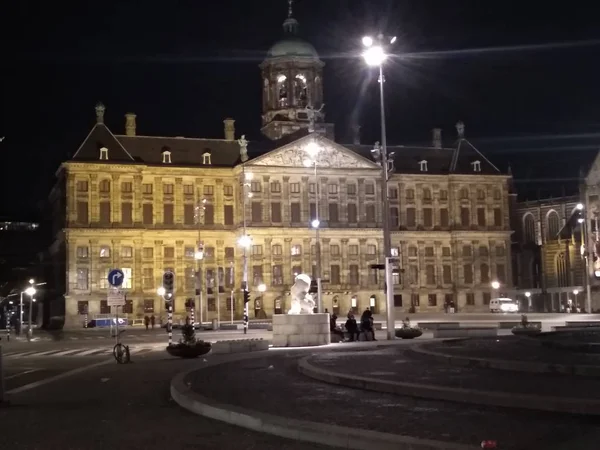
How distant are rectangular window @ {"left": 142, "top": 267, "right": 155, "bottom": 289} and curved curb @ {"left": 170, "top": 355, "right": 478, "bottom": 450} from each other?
70528 mm

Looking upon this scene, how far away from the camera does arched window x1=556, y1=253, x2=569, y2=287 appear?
95119mm

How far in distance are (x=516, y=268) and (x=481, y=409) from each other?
97.5m

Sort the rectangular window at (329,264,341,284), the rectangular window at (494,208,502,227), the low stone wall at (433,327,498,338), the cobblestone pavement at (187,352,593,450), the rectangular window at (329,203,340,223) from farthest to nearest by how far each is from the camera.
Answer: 1. the rectangular window at (494,208,502,227)
2. the rectangular window at (329,203,340,223)
3. the rectangular window at (329,264,341,284)
4. the low stone wall at (433,327,498,338)
5. the cobblestone pavement at (187,352,593,450)

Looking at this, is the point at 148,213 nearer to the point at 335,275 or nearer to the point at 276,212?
the point at 276,212

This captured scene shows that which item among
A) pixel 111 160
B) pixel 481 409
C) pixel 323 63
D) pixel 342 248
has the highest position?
pixel 323 63

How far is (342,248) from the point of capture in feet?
291

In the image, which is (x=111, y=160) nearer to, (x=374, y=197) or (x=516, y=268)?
(x=374, y=197)

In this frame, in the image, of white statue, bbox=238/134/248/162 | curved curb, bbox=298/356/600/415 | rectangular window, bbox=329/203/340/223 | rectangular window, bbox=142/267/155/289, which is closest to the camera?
curved curb, bbox=298/356/600/415

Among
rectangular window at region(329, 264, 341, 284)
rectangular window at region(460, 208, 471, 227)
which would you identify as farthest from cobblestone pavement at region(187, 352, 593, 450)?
rectangular window at region(460, 208, 471, 227)

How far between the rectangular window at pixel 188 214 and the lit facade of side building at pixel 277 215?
0.32ft

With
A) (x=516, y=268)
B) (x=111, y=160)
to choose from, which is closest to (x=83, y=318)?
(x=111, y=160)

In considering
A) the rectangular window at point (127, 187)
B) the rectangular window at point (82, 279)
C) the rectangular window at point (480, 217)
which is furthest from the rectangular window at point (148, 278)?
the rectangular window at point (480, 217)

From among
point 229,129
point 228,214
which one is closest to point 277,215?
point 228,214

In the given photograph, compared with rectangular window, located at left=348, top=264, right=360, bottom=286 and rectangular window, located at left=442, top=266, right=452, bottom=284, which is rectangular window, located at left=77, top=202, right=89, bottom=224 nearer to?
rectangular window, located at left=348, top=264, right=360, bottom=286
